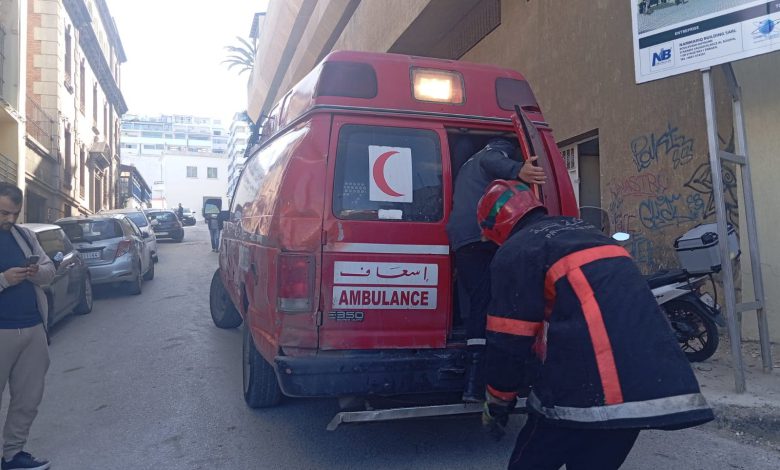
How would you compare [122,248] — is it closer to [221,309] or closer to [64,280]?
[64,280]

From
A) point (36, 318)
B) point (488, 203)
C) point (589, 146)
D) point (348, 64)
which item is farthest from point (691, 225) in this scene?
point (36, 318)

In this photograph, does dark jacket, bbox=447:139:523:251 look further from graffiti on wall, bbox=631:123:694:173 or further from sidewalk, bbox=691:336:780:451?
graffiti on wall, bbox=631:123:694:173

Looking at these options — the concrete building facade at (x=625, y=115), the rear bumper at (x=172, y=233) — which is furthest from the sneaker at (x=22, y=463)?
the rear bumper at (x=172, y=233)

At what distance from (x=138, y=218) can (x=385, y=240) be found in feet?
44.8

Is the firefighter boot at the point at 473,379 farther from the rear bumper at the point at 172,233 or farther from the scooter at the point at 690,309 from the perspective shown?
the rear bumper at the point at 172,233

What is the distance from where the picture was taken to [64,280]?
26.7 ft

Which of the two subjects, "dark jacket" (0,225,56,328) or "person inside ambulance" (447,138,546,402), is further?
"dark jacket" (0,225,56,328)

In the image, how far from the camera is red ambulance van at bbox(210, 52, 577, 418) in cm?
346

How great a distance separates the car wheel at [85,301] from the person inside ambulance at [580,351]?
27.5 ft

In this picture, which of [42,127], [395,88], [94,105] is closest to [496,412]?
[395,88]

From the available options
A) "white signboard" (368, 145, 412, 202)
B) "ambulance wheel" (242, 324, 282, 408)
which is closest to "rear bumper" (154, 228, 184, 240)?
"ambulance wheel" (242, 324, 282, 408)

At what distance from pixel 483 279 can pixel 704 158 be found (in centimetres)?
437

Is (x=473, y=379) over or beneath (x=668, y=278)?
beneath

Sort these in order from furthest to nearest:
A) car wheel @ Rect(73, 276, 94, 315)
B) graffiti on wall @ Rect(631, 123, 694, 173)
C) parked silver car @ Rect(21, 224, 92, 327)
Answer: car wheel @ Rect(73, 276, 94, 315), parked silver car @ Rect(21, 224, 92, 327), graffiti on wall @ Rect(631, 123, 694, 173)
